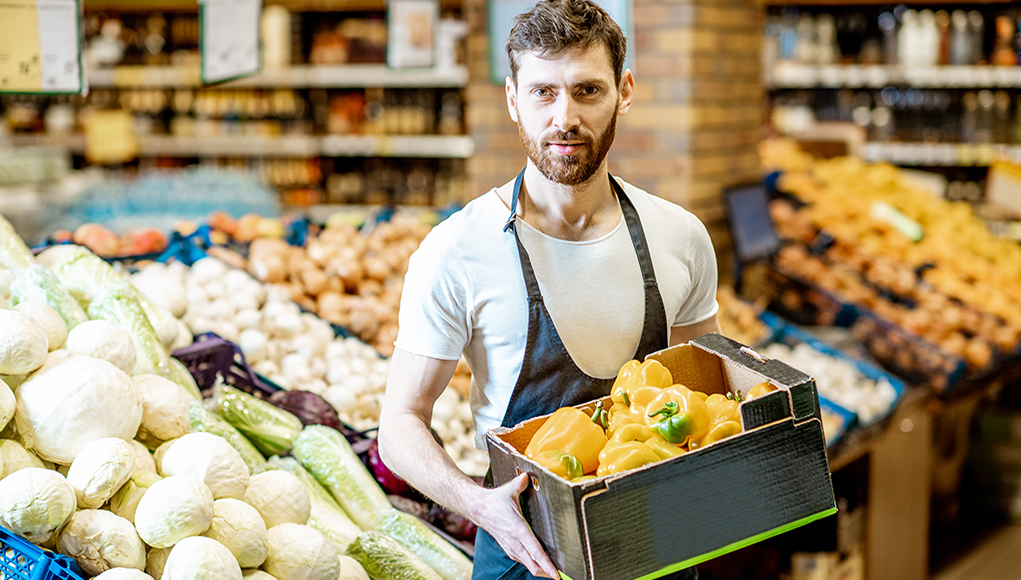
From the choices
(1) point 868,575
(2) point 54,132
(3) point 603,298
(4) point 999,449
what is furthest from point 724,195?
(2) point 54,132

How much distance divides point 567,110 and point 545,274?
0.31m

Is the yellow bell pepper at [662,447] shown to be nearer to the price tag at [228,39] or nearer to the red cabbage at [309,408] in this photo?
the red cabbage at [309,408]

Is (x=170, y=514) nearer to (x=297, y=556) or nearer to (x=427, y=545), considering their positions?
(x=297, y=556)

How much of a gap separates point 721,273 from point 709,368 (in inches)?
122

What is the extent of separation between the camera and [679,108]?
4.25 metres

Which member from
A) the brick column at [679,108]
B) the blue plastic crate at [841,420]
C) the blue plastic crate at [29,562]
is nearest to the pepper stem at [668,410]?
the blue plastic crate at [29,562]

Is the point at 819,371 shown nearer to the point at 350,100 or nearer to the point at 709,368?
the point at 709,368

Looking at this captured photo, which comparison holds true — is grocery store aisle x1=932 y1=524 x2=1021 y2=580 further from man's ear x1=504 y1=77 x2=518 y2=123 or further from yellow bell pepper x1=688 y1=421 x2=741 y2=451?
man's ear x1=504 y1=77 x2=518 y2=123

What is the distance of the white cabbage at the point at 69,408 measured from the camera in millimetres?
1714

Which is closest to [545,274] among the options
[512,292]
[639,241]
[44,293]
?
[512,292]

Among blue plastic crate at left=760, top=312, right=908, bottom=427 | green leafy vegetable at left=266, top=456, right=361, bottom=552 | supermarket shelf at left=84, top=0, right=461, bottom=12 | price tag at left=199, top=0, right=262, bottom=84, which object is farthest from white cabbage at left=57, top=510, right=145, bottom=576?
supermarket shelf at left=84, top=0, right=461, bottom=12

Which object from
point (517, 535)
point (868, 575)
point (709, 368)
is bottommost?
point (868, 575)

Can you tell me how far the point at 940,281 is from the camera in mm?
4785

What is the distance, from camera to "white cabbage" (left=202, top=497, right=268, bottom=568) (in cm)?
170
